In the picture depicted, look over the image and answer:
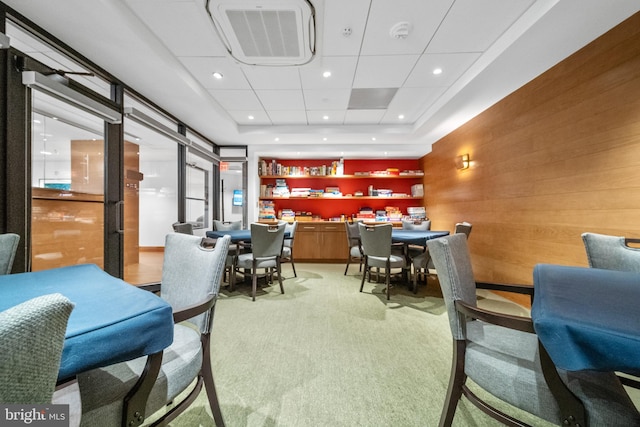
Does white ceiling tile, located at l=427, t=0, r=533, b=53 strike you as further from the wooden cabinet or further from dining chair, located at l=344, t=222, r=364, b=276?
the wooden cabinet

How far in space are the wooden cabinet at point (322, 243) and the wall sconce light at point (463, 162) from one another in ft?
8.77

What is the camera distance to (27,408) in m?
0.39

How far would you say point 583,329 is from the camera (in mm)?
678

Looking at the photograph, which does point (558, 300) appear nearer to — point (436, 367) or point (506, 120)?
point (436, 367)

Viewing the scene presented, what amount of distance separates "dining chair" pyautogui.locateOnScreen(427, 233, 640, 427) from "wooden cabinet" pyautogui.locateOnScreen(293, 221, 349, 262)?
4423 millimetres

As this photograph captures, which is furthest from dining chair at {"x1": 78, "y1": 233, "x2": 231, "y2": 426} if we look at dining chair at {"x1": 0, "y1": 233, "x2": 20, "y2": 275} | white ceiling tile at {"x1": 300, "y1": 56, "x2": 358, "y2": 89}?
white ceiling tile at {"x1": 300, "y1": 56, "x2": 358, "y2": 89}

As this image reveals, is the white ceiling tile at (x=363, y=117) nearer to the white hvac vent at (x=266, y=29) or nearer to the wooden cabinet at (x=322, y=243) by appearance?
the white hvac vent at (x=266, y=29)

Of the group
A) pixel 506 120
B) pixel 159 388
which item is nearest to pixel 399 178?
pixel 506 120

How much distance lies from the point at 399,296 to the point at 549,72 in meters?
3.11

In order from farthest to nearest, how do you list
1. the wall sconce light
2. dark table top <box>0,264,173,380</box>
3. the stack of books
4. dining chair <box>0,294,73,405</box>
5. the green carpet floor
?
1. the stack of books
2. the wall sconce light
3. the green carpet floor
4. dark table top <box>0,264,173,380</box>
5. dining chair <box>0,294,73,405</box>

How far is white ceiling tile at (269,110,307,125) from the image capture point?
4.36m

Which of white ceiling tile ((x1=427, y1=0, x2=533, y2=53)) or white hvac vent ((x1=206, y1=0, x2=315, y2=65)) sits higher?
white ceiling tile ((x1=427, y1=0, x2=533, y2=53))

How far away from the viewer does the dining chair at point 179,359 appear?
818 mm

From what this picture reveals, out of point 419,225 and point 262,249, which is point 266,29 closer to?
point 262,249
